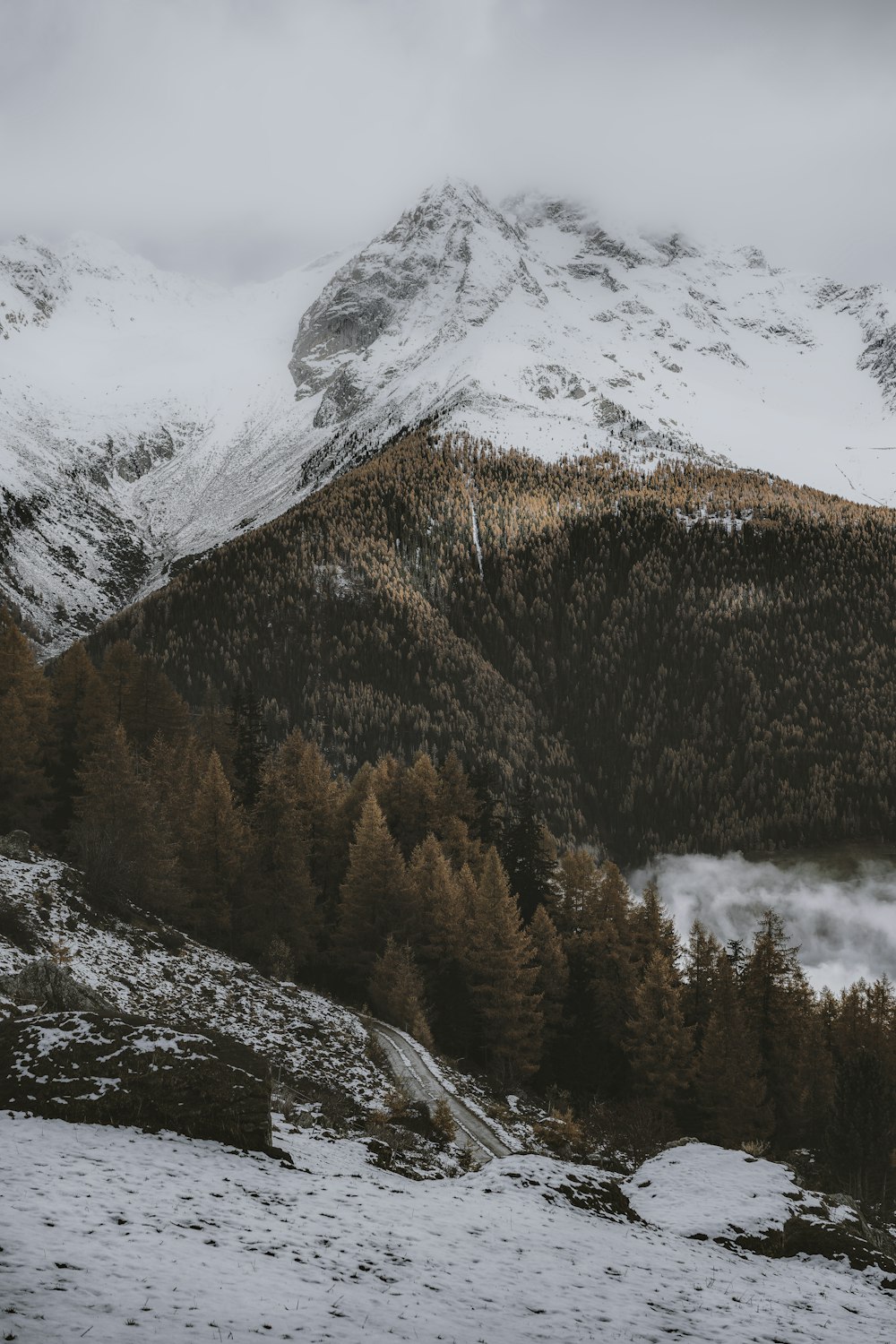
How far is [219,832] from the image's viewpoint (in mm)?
47719

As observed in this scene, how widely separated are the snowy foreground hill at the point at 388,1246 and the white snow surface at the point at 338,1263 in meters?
0.03

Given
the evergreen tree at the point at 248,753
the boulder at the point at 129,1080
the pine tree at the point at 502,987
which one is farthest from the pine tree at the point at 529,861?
the boulder at the point at 129,1080

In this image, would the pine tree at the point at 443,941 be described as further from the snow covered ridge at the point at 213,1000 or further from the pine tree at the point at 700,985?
the pine tree at the point at 700,985

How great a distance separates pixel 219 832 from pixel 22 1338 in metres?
42.5

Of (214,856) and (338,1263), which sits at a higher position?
(214,856)

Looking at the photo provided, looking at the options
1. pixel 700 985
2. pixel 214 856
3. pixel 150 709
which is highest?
pixel 150 709

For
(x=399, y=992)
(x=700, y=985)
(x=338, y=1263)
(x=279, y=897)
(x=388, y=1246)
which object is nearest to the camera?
(x=338, y=1263)

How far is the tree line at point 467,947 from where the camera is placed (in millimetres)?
42188

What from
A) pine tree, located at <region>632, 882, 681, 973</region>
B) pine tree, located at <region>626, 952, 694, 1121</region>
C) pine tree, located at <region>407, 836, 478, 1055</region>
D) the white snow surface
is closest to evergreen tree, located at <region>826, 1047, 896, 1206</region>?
pine tree, located at <region>626, 952, 694, 1121</region>

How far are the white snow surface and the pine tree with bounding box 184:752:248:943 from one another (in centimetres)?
3270

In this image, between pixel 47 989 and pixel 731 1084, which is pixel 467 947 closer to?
pixel 731 1084

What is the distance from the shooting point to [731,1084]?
150 ft

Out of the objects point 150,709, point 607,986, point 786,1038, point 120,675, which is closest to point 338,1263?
point 607,986

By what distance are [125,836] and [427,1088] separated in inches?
774
